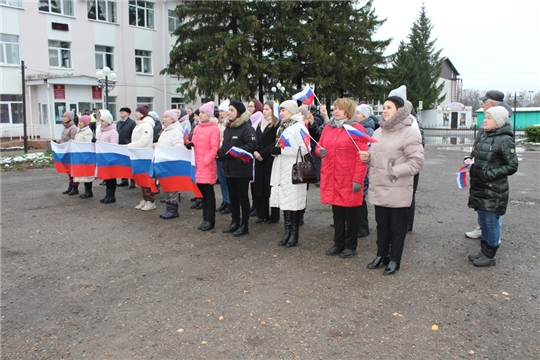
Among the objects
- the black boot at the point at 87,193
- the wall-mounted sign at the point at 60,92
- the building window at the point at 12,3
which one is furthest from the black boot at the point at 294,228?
the building window at the point at 12,3

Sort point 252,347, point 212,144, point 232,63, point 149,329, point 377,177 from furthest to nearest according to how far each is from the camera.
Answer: point 232,63
point 212,144
point 377,177
point 149,329
point 252,347

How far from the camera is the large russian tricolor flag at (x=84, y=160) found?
31.8 ft

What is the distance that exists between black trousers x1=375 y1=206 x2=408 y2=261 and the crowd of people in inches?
0.4

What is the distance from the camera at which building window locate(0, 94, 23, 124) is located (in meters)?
28.8

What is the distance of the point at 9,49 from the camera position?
28297 millimetres

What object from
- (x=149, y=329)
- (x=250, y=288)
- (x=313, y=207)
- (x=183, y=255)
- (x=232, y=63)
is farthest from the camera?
(x=232, y=63)

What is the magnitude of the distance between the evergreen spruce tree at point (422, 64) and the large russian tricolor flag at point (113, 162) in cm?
4345

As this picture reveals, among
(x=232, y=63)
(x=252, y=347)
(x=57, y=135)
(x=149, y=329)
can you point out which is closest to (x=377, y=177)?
(x=252, y=347)

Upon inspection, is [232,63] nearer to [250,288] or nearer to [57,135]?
[57,135]

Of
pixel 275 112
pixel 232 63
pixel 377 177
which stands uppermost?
pixel 232 63

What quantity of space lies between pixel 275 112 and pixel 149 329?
360 cm

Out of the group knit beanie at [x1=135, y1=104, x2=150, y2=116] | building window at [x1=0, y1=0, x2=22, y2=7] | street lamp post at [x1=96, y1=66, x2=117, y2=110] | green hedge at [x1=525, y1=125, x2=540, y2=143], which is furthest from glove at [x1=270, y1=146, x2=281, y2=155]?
building window at [x1=0, y1=0, x2=22, y2=7]

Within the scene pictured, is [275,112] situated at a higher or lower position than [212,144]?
higher

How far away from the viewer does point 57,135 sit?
2952cm
